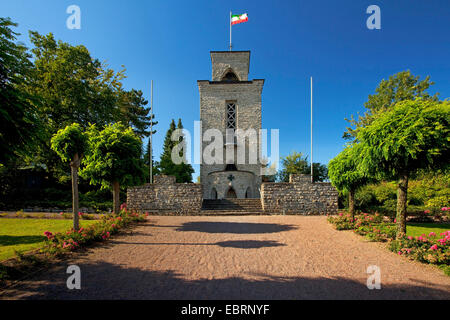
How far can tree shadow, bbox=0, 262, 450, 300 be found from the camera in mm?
3629

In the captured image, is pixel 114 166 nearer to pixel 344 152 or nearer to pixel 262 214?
pixel 262 214

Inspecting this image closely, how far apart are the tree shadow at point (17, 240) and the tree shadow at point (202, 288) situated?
348 cm

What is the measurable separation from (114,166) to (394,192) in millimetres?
19789

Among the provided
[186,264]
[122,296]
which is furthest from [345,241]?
[122,296]

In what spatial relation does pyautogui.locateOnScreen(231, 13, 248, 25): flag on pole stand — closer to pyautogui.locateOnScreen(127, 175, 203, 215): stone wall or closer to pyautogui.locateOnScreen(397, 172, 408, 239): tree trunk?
pyautogui.locateOnScreen(127, 175, 203, 215): stone wall

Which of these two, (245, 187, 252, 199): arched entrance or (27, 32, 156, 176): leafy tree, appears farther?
(245, 187, 252, 199): arched entrance

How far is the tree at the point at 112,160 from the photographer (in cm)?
898

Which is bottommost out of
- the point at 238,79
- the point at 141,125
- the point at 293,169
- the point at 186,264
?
the point at 186,264

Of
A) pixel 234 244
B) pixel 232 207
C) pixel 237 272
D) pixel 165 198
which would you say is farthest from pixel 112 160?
pixel 232 207

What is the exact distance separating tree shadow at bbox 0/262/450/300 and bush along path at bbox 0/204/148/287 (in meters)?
0.48

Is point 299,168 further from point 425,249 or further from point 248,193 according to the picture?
point 425,249

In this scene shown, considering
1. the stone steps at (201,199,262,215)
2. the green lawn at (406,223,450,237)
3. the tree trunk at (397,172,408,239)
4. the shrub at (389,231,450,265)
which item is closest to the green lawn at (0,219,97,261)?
the stone steps at (201,199,262,215)

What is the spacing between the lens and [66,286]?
3.93 m

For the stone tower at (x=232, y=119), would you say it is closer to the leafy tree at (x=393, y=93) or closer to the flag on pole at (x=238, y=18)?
the flag on pole at (x=238, y=18)
